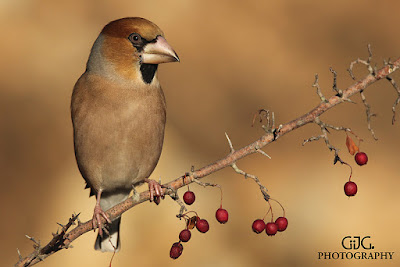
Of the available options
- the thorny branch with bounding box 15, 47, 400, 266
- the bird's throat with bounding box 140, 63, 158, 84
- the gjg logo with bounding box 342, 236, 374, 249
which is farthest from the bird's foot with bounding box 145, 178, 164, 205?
the gjg logo with bounding box 342, 236, 374, 249

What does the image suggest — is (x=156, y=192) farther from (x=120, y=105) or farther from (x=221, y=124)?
(x=221, y=124)

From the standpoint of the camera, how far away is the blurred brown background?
6.11 m

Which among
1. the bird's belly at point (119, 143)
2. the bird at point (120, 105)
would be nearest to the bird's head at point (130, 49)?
the bird at point (120, 105)

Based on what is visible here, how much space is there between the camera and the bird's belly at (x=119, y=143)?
3998 mm

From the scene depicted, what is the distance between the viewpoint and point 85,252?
610 centimetres

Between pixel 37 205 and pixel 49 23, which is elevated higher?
pixel 49 23

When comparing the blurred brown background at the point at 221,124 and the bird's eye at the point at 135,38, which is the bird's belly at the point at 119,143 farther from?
the blurred brown background at the point at 221,124

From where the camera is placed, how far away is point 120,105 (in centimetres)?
399

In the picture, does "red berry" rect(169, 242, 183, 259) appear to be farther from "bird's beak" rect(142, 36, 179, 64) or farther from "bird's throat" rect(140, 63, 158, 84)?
"bird's throat" rect(140, 63, 158, 84)

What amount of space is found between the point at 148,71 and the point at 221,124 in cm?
250

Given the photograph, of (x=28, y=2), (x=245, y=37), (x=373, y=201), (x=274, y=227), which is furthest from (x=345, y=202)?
(x=28, y=2)

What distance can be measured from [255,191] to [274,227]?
3.39 m

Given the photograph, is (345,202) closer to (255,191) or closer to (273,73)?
(255,191)

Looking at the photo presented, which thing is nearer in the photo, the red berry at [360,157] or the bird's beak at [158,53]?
the red berry at [360,157]
